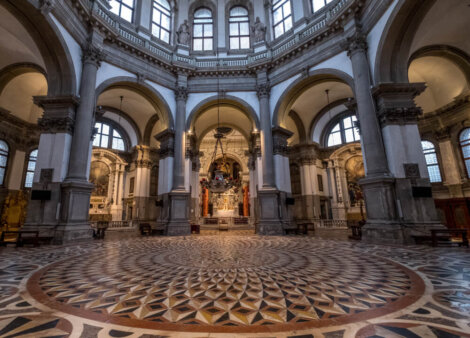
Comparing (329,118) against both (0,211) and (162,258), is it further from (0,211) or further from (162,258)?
(0,211)

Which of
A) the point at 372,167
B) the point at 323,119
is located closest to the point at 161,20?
the point at 323,119

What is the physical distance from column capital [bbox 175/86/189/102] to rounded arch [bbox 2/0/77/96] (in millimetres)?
5174

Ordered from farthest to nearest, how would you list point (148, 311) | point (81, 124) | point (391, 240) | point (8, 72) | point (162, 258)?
1. point (8, 72)
2. point (81, 124)
3. point (391, 240)
4. point (162, 258)
5. point (148, 311)

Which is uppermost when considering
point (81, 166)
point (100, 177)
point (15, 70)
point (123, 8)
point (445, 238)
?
point (123, 8)

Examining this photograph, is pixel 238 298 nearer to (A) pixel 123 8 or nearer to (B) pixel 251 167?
(B) pixel 251 167

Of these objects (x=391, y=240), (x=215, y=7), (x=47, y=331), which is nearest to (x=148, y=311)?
(x=47, y=331)

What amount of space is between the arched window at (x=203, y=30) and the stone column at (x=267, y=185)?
5.01 m

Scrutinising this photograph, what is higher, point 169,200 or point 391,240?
point 169,200

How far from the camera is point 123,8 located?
12.5 meters

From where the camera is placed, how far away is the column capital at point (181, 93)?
42.2ft

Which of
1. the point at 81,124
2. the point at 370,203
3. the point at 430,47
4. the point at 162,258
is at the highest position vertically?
the point at 430,47

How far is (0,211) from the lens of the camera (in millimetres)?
11766

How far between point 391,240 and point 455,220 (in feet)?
17.1

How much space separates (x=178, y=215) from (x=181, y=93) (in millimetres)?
7099
